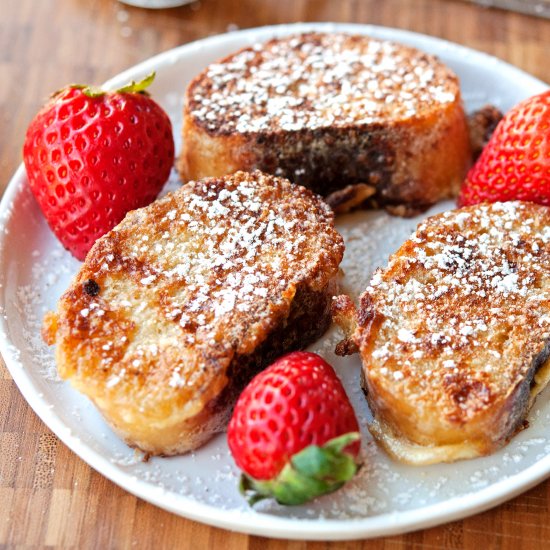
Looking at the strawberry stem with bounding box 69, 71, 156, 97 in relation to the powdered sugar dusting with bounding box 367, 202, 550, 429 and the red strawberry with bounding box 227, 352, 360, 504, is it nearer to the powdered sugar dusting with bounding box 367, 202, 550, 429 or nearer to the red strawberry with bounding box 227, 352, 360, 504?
the powdered sugar dusting with bounding box 367, 202, 550, 429

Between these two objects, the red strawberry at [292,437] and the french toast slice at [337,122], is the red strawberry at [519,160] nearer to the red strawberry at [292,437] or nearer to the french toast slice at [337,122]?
the french toast slice at [337,122]

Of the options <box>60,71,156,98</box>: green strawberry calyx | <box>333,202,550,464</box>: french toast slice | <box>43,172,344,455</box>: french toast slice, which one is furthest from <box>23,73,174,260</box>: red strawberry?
<box>333,202,550,464</box>: french toast slice

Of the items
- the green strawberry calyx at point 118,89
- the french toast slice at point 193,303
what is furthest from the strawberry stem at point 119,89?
the french toast slice at point 193,303

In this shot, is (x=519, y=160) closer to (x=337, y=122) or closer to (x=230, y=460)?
(x=337, y=122)

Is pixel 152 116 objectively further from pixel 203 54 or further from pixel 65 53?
pixel 65 53

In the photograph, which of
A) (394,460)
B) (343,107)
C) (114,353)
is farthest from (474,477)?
(343,107)
